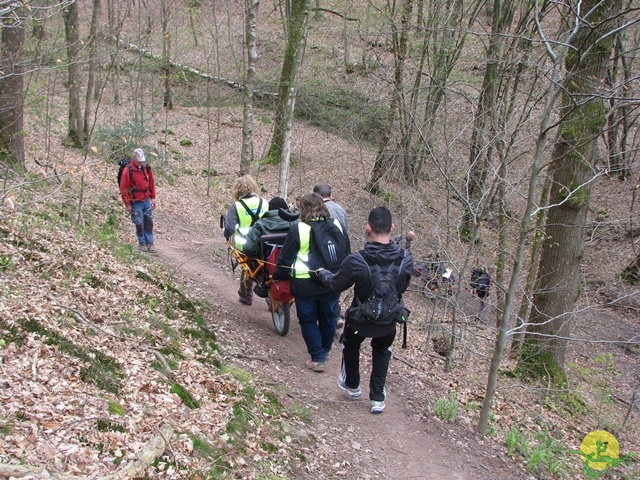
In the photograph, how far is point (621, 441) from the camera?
29.1ft

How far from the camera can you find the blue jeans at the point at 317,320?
620cm

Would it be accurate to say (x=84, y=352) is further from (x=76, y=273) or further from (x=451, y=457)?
(x=451, y=457)

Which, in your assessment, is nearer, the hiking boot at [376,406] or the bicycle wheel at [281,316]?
the hiking boot at [376,406]

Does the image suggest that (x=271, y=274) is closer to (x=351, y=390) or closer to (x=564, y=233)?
(x=351, y=390)

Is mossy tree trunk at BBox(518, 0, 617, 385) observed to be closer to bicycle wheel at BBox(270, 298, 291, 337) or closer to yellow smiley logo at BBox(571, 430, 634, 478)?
yellow smiley logo at BBox(571, 430, 634, 478)

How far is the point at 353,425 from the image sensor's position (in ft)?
18.2

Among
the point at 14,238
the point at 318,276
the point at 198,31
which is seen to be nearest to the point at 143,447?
the point at 318,276

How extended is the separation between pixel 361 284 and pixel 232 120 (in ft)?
70.6

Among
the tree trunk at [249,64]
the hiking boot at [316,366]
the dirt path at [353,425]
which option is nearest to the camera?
the dirt path at [353,425]

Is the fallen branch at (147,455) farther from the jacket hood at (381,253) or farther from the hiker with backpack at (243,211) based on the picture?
the hiker with backpack at (243,211)

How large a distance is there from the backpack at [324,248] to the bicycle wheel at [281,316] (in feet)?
4.31

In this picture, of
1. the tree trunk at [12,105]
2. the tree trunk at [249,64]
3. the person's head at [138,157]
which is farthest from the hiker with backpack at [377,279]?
the tree trunk at [12,105]

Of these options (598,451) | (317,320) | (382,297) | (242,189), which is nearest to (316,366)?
(317,320)

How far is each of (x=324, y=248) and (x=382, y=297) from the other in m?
1.18
